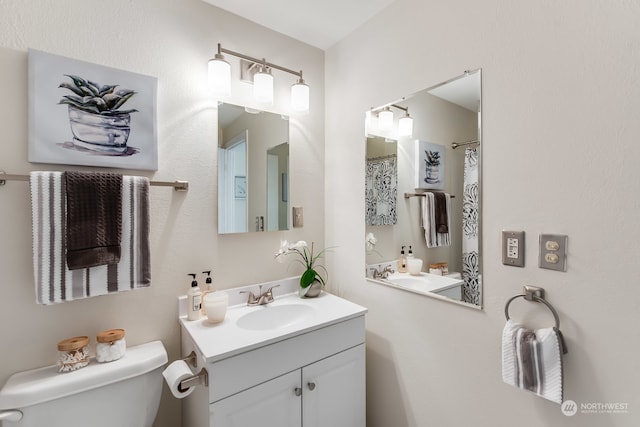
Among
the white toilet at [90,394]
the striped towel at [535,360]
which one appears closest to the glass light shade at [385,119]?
the striped towel at [535,360]

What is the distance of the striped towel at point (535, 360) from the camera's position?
830 mm

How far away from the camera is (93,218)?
104cm

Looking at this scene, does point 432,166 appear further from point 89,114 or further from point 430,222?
point 89,114

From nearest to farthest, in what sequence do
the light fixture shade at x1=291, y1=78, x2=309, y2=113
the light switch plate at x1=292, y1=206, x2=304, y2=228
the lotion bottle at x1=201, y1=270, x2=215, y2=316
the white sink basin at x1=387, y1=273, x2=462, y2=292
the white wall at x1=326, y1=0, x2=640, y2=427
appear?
the white wall at x1=326, y1=0, x2=640, y2=427 → the white sink basin at x1=387, y1=273, x2=462, y2=292 → the lotion bottle at x1=201, y1=270, x2=215, y2=316 → the light fixture shade at x1=291, y1=78, x2=309, y2=113 → the light switch plate at x1=292, y1=206, x2=304, y2=228

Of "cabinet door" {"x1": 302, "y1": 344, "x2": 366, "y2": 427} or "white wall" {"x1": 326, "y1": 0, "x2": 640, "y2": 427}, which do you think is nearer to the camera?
"white wall" {"x1": 326, "y1": 0, "x2": 640, "y2": 427}

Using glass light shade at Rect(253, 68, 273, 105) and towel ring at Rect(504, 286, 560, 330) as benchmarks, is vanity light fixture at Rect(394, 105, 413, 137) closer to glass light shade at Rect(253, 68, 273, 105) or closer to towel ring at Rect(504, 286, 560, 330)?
glass light shade at Rect(253, 68, 273, 105)

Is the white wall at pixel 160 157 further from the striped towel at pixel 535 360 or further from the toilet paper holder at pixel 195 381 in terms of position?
the striped towel at pixel 535 360

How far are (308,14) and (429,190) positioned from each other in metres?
1.13

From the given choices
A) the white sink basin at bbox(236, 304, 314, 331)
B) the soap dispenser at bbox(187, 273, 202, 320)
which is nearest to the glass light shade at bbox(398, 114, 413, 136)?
the white sink basin at bbox(236, 304, 314, 331)

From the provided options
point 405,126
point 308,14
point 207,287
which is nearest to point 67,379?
point 207,287

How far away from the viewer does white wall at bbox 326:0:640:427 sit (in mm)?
776

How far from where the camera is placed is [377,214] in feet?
4.97

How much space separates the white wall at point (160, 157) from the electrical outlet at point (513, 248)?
107 centimetres

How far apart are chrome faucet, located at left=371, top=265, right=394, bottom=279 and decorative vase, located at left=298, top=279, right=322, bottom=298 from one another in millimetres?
326
